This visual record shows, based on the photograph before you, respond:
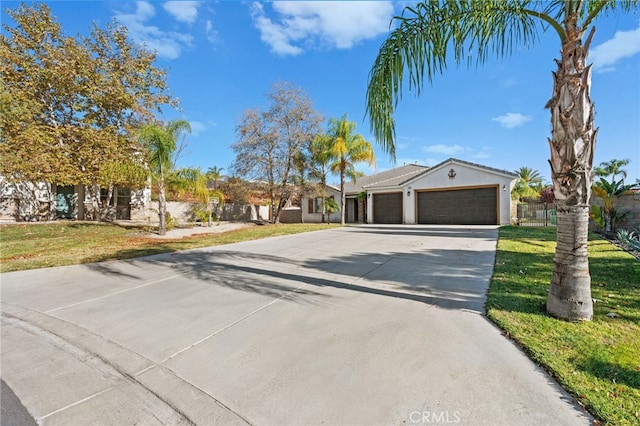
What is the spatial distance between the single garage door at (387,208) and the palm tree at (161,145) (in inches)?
573

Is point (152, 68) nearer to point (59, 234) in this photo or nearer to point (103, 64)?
point (103, 64)

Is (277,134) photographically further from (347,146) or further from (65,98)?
(65,98)

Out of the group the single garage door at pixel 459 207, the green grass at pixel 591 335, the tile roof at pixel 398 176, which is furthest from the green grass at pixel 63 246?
the tile roof at pixel 398 176

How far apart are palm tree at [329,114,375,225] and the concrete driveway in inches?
538

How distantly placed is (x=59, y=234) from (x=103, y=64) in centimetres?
955

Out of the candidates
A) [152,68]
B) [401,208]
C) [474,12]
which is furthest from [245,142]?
[474,12]

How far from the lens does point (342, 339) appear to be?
298 centimetres

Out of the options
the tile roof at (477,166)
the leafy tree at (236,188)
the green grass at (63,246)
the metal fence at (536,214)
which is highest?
the tile roof at (477,166)

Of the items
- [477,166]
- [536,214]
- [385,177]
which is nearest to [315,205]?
[385,177]

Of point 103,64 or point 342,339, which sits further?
point 103,64

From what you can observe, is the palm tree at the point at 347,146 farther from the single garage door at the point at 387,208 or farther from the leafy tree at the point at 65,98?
the leafy tree at the point at 65,98

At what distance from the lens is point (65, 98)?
15.2 m

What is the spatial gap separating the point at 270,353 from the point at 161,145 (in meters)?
11.7

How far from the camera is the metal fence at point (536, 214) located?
1575 centimetres
